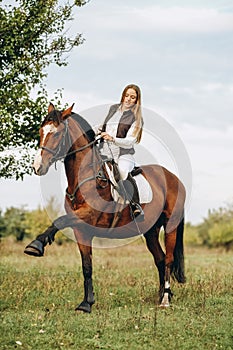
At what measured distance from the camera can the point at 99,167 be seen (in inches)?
396

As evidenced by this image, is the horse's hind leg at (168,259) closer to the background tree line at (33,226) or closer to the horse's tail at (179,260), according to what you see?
the horse's tail at (179,260)

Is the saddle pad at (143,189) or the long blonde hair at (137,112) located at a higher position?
the long blonde hair at (137,112)

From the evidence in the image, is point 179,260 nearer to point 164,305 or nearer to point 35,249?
point 164,305

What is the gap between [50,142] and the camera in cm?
948

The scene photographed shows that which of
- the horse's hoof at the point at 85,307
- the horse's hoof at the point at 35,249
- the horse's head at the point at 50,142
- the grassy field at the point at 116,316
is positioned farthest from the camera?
the horse's hoof at the point at 85,307

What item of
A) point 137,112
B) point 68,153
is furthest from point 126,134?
point 68,153

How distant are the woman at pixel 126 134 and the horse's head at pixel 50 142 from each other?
2.93 feet

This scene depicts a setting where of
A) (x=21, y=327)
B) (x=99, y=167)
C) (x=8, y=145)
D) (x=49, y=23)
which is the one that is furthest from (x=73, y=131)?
(x=49, y=23)

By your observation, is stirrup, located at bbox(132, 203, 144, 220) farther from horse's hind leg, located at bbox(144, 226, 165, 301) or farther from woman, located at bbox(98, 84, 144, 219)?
horse's hind leg, located at bbox(144, 226, 165, 301)

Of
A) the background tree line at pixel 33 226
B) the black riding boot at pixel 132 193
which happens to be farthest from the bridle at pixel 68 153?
the background tree line at pixel 33 226

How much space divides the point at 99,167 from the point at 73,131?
2.39ft

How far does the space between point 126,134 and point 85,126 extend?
0.73 m

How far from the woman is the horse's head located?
0.89m

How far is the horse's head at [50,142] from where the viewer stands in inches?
368
